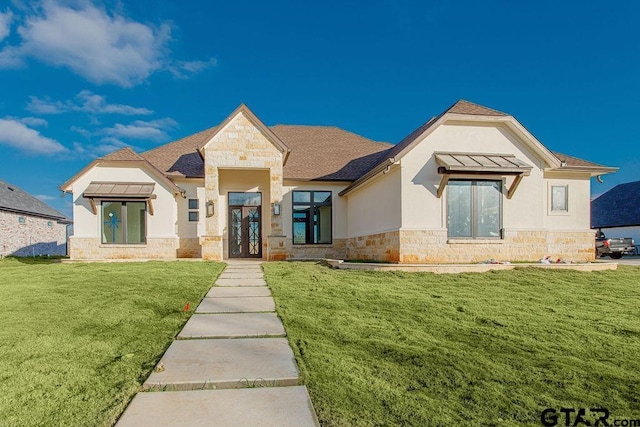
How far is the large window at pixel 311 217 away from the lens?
15945 mm

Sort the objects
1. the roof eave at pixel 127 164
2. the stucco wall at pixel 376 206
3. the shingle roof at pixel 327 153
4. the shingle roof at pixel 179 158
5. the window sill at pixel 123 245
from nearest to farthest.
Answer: the stucco wall at pixel 376 206 → the roof eave at pixel 127 164 → the window sill at pixel 123 245 → the shingle roof at pixel 179 158 → the shingle roof at pixel 327 153

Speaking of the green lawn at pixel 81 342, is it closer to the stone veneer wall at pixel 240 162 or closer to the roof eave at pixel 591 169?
the stone veneer wall at pixel 240 162

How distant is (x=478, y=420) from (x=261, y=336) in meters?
2.46

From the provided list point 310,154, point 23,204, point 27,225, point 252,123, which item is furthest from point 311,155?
point 23,204

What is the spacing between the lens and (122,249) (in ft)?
46.4

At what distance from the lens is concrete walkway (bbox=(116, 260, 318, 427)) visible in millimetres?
2404

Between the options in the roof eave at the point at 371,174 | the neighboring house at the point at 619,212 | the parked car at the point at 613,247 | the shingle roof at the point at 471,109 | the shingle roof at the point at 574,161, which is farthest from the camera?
the neighboring house at the point at 619,212

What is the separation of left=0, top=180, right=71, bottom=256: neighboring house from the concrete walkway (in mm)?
23080

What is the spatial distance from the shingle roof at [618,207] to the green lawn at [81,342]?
32.6 metres

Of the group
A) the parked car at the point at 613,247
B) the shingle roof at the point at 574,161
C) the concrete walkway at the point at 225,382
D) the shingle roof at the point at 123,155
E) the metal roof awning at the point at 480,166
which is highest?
the shingle roof at the point at 123,155

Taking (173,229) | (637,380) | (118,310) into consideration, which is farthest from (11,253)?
(637,380)

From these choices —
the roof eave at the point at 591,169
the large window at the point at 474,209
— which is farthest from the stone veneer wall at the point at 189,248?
the roof eave at the point at 591,169

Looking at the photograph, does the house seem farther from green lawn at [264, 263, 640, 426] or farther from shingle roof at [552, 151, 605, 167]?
green lawn at [264, 263, 640, 426]

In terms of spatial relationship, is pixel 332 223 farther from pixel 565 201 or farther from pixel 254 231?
pixel 565 201
